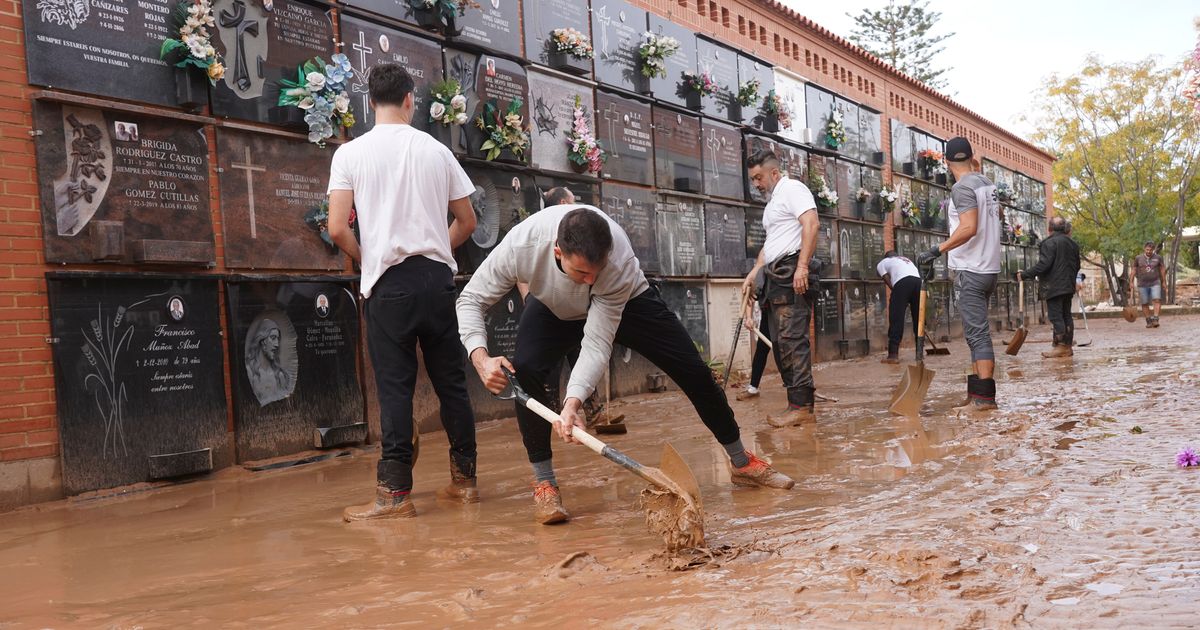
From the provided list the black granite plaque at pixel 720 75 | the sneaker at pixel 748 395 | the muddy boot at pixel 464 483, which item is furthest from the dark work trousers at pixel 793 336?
the black granite plaque at pixel 720 75

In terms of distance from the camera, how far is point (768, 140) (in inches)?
528

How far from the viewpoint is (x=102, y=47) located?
17.5 ft

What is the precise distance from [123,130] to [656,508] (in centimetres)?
402

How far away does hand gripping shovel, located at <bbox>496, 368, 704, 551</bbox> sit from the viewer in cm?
303

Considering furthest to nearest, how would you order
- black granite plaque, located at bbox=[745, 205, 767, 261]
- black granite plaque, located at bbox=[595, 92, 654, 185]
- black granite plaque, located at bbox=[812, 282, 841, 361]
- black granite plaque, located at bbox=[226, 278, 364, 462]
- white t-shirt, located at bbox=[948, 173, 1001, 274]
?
black granite plaque, located at bbox=[812, 282, 841, 361]
black granite plaque, located at bbox=[745, 205, 767, 261]
black granite plaque, located at bbox=[595, 92, 654, 185]
white t-shirt, located at bbox=[948, 173, 1001, 274]
black granite plaque, located at bbox=[226, 278, 364, 462]

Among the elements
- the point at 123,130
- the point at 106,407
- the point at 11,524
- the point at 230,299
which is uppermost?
the point at 123,130

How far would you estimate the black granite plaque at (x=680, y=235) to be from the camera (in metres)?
10.7

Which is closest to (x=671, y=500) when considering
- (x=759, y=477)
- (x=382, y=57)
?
(x=759, y=477)

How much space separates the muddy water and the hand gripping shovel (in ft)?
0.26

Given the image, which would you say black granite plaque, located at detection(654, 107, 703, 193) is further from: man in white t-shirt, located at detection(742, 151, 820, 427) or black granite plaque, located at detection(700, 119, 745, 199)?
man in white t-shirt, located at detection(742, 151, 820, 427)

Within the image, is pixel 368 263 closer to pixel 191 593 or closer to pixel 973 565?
pixel 191 593

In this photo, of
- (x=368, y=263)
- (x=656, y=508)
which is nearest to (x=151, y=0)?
(x=368, y=263)

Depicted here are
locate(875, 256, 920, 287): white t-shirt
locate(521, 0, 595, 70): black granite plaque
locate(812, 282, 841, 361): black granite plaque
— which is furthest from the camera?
locate(812, 282, 841, 361): black granite plaque

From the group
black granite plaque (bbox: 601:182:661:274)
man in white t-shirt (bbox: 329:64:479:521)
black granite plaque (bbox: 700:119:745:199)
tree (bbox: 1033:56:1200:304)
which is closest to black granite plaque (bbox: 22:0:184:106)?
man in white t-shirt (bbox: 329:64:479:521)
